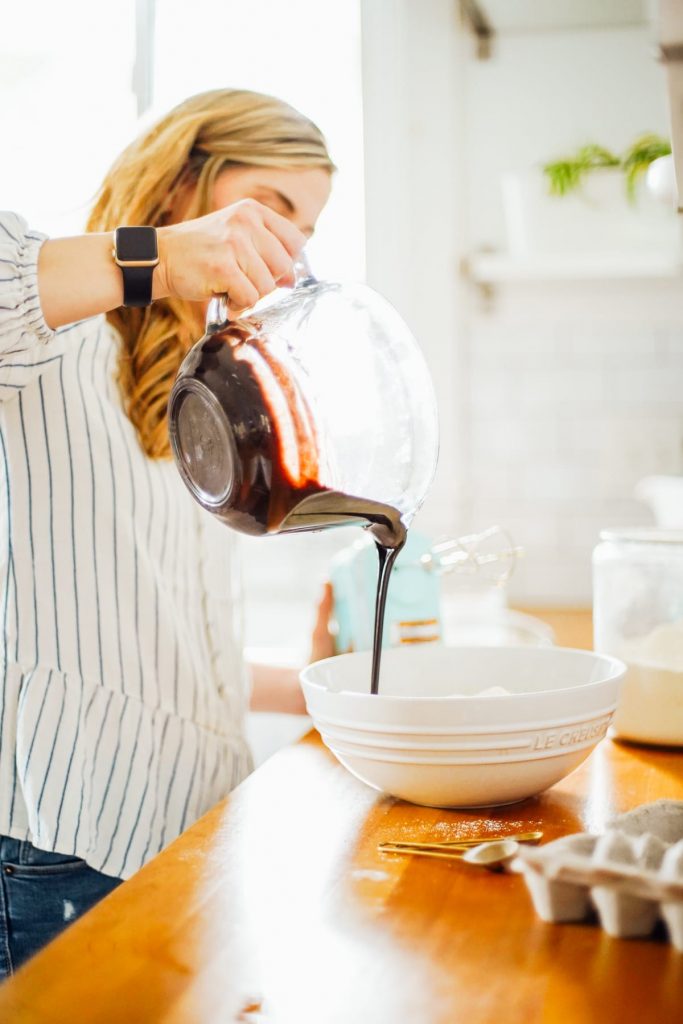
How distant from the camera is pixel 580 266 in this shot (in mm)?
2223

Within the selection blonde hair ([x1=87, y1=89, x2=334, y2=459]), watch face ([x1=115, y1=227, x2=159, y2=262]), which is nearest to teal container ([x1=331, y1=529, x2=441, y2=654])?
blonde hair ([x1=87, y1=89, x2=334, y2=459])

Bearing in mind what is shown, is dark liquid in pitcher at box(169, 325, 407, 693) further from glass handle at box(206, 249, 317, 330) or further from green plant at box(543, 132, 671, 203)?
green plant at box(543, 132, 671, 203)

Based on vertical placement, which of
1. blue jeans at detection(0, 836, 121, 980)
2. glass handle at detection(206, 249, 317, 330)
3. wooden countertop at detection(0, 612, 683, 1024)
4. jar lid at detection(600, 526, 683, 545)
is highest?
glass handle at detection(206, 249, 317, 330)

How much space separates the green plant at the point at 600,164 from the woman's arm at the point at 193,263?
147 cm

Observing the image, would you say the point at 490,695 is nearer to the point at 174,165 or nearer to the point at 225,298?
the point at 225,298

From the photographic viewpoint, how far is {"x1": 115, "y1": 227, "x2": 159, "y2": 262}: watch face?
35.7 inches

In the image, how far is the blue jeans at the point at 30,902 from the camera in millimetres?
1056

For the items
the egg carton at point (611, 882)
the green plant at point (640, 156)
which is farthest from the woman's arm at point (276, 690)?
the green plant at point (640, 156)

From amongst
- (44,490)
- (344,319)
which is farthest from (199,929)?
(44,490)

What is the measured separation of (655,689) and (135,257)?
64 cm

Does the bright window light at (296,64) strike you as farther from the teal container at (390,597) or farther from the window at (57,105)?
the teal container at (390,597)

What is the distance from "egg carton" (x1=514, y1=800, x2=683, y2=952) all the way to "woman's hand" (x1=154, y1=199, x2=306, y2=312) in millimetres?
500

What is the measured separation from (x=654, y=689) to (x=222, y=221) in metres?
0.60

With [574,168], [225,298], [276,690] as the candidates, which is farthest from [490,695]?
[574,168]
